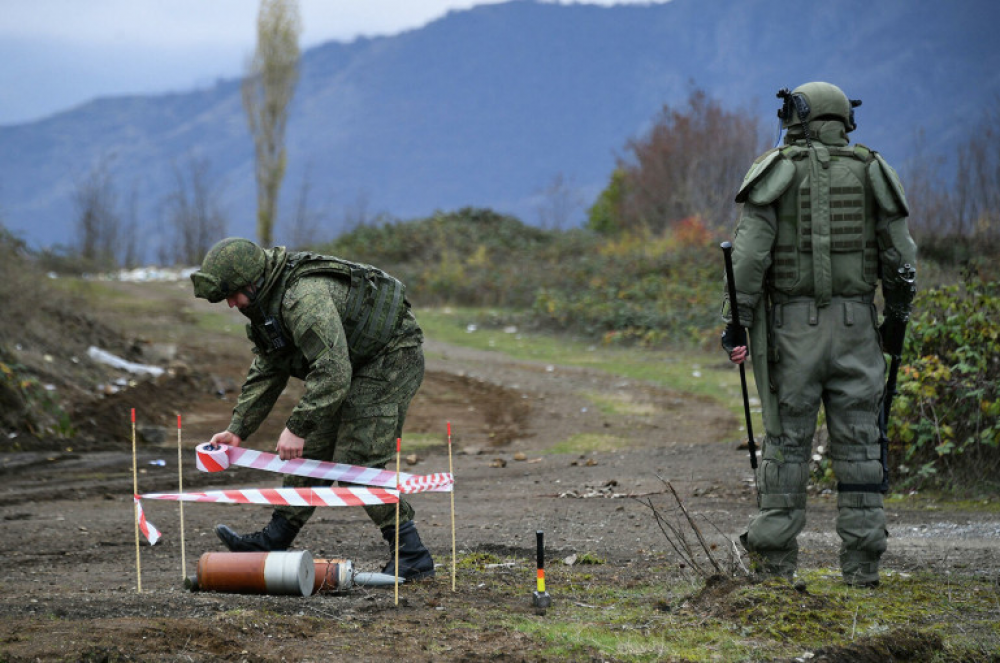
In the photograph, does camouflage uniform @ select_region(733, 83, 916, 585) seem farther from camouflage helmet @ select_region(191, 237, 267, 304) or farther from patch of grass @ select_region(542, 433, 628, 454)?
patch of grass @ select_region(542, 433, 628, 454)

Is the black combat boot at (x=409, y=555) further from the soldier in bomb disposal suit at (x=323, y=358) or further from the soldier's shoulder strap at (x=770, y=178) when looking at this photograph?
the soldier's shoulder strap at (x=770, y=178)

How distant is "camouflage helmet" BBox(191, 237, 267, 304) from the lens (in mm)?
5602

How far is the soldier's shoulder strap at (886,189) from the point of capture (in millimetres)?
5500

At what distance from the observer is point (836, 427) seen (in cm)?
560

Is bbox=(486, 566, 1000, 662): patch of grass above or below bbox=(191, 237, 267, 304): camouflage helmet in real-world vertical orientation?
below

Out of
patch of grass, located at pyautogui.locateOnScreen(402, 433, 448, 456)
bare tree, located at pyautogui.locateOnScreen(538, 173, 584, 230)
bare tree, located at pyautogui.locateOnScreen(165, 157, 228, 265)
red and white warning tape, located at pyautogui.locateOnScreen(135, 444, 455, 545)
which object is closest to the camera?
red and white warning tape, located at pyautogui.locateOnScreen(135, 444, 455, 545)

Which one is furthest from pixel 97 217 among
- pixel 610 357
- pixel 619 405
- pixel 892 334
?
pixel 892 334

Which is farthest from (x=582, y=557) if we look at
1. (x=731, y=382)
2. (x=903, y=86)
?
(x=903, y=86)

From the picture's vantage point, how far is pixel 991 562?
6316 mm

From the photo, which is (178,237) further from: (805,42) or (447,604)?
(805,42)

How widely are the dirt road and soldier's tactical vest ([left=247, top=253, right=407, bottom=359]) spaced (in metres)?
1.34

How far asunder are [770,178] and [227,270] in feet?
9.23

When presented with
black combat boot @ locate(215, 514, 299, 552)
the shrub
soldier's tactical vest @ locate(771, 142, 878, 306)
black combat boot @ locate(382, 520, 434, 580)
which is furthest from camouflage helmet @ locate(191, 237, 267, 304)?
the shrub

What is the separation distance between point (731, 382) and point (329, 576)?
1263 cm
